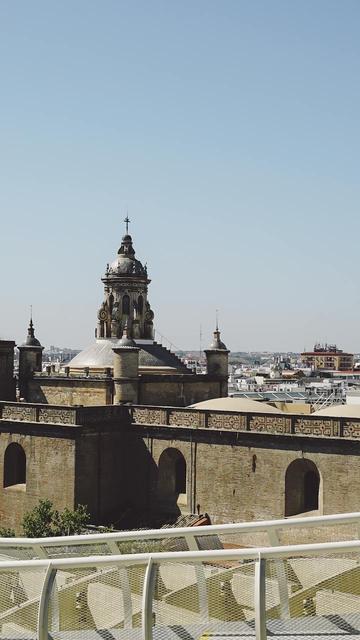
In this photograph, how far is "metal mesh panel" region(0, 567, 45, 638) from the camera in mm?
13055

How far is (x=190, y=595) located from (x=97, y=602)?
62.7 inches

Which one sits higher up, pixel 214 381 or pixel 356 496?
pixel 214 381

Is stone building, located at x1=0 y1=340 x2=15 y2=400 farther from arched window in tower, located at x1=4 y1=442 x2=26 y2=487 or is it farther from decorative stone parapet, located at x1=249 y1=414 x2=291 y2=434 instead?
decorative stone parapet, located at x1=249 y1=414 x2=291 y2=434

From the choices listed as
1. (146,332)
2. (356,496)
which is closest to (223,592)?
(356,496)

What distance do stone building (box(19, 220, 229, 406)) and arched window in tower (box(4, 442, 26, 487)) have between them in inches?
183

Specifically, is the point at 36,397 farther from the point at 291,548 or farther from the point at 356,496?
the point at 291,548

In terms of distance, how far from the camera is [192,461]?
32875 millimetres

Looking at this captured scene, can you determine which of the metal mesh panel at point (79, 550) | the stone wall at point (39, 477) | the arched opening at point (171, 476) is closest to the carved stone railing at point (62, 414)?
the stone wall at point (39, 477)

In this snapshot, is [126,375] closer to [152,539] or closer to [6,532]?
[6,532]

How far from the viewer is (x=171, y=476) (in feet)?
111

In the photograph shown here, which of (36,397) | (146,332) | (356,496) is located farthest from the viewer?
(146,332)

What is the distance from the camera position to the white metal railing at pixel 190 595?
12.3 m

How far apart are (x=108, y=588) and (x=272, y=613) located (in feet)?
8.35

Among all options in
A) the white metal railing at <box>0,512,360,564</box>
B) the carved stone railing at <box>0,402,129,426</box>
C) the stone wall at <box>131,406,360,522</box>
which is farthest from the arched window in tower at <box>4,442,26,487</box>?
the white metal railing at <box>0,512,360,564</box>
